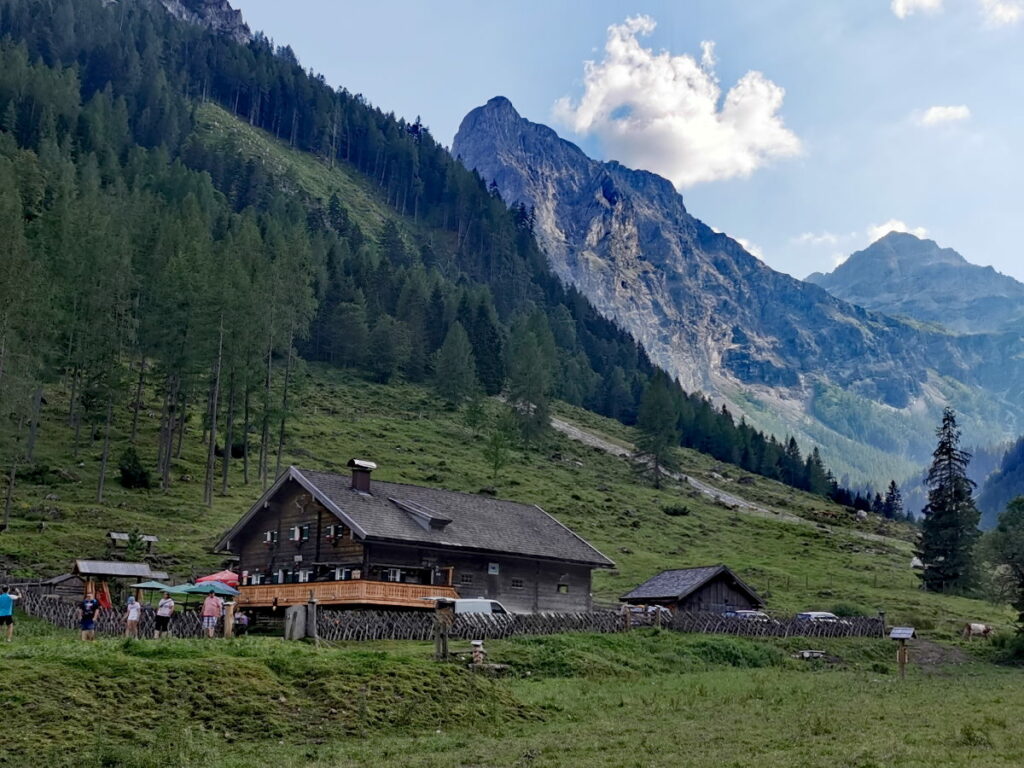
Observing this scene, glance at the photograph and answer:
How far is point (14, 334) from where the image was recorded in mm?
61438

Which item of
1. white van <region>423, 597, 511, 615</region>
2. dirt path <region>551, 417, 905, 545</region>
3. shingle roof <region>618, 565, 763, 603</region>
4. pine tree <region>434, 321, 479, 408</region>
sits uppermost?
pine tree <region>434, 321, 479, 408</region>

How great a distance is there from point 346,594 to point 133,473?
36343 mm

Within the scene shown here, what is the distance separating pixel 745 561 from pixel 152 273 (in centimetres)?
6609

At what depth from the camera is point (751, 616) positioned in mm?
55031

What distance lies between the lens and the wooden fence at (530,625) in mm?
37250

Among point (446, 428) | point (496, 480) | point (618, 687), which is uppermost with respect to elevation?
point (446, 428)

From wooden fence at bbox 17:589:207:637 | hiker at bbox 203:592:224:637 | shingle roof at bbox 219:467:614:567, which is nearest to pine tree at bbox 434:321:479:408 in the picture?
shingle roof at bbox 219:467:614:567

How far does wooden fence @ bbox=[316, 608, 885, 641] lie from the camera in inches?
1467

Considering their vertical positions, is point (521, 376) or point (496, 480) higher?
point (521, 376)

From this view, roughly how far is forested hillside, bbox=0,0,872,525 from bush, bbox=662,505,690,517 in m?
25.0

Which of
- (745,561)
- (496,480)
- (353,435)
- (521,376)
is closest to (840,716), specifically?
(745,561)

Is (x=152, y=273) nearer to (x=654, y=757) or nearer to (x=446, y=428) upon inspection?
(x=446, y=428)

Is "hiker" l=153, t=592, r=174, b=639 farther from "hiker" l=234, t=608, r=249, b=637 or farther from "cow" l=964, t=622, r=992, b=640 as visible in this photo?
"cow" l=964, t=622, r=992, b=640

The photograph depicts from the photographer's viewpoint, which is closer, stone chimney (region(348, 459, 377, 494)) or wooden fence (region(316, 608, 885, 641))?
wooden fence (region(316, 608, 885, 641))
